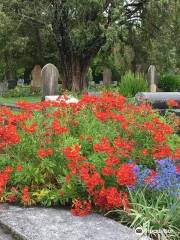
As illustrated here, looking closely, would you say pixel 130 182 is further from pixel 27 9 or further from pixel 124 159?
pixel 27 9

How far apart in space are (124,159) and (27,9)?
29.9m

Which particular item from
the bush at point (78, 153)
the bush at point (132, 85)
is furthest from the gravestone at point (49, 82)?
the bush at point (78, 153)

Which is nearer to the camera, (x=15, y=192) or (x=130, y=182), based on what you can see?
(x=130, y=182)

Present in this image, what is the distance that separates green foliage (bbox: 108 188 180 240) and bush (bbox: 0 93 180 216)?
108 millimetres

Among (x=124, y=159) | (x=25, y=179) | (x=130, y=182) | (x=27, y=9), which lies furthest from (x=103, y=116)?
(x=27, y=9)

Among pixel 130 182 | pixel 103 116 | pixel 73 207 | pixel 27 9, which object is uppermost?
pixel 27 9

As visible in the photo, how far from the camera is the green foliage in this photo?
4.12 m

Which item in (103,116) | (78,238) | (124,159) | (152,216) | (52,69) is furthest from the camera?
(52,69)

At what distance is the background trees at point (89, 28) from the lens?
105 feet

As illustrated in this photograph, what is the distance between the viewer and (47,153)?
5.16 m

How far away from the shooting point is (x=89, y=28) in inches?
1261

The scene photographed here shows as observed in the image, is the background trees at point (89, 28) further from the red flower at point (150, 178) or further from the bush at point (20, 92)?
the red flower at point (150, 178)

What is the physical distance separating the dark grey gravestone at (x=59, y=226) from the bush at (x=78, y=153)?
161 mm
